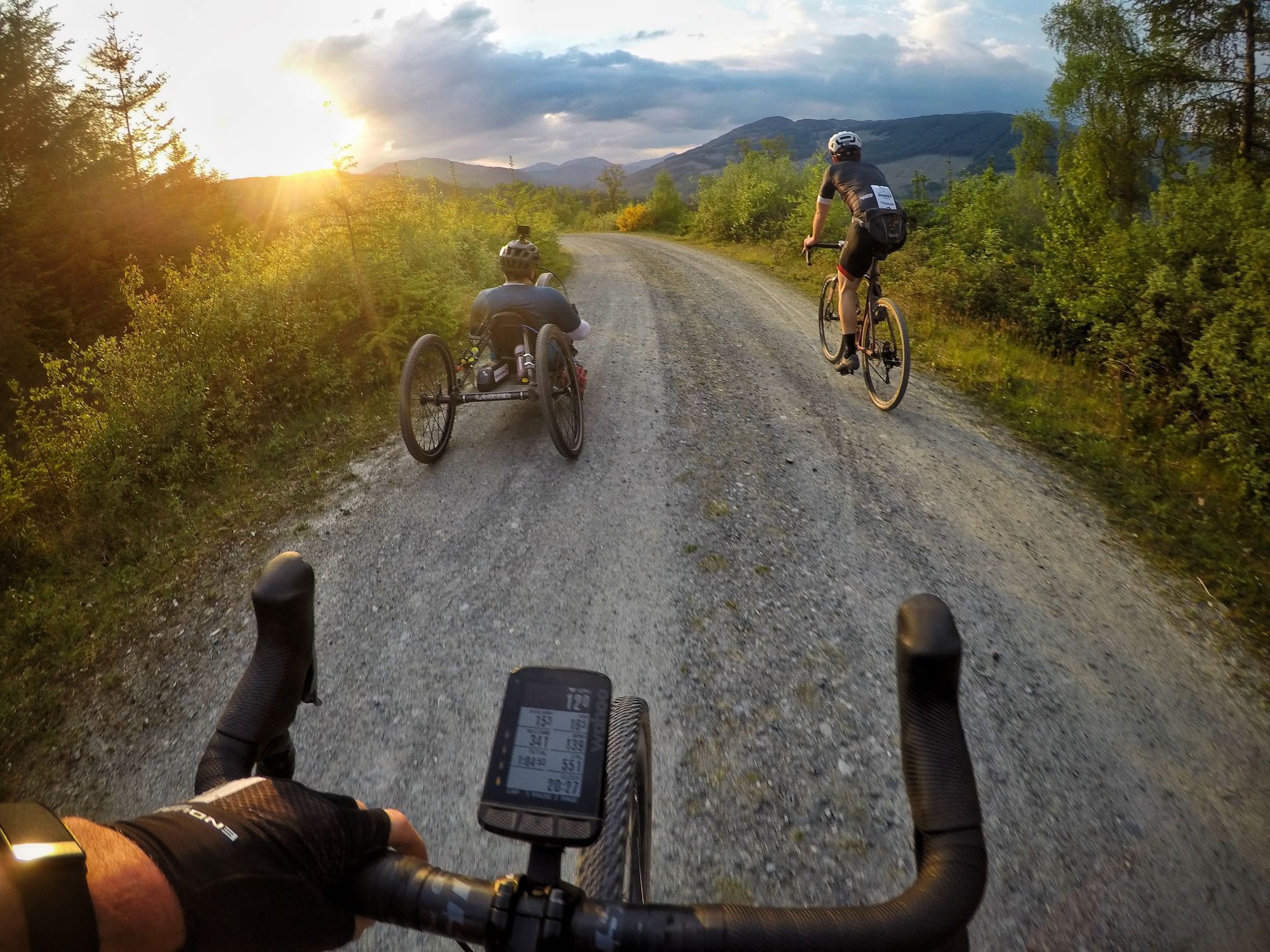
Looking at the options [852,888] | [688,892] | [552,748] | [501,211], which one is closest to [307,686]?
[552,748]

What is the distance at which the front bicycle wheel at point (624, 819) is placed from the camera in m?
1.33

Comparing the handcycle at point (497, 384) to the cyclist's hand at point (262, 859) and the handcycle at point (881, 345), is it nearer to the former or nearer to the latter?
the handcycle at point (881, 345)

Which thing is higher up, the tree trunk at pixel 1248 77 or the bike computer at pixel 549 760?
the tree trunk at pixel 1248 77

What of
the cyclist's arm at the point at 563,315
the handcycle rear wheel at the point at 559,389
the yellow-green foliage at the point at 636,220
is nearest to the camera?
the handcycle rear wheel at the point at 559,389

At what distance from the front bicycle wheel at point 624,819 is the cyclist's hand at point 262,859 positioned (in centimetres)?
47

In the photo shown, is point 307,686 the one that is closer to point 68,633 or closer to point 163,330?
point 68,633

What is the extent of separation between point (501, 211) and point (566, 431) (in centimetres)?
1310

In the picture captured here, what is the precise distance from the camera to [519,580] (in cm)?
388

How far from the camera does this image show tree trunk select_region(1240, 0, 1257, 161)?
1229 centimetres

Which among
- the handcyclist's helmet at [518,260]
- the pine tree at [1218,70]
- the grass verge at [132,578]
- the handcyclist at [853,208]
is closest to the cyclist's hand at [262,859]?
the grass verge at [132,578]

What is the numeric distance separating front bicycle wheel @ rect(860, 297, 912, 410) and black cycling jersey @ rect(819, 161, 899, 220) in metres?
0.87

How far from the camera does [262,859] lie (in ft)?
2.78

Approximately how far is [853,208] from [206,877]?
6.54m

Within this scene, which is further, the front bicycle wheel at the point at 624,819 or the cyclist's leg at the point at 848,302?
the cyclist's leg at the point at 848,302
